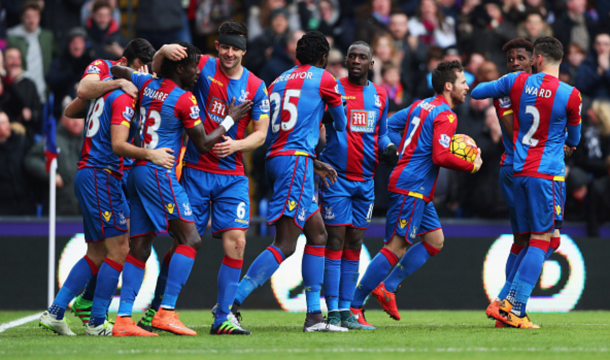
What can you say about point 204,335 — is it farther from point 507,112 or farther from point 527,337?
point 507,112

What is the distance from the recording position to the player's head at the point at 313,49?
24.7 feet

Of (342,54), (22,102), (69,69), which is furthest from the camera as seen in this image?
(342,54)

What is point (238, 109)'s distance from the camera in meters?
7.19

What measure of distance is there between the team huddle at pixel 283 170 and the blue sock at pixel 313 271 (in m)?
0.01

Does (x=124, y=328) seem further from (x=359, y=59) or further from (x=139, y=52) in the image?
(x=359, y=59)

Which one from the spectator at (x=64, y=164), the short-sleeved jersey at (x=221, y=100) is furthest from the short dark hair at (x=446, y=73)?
the spectator at (x=64, y=164)

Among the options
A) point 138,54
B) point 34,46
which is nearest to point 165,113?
point 138,54

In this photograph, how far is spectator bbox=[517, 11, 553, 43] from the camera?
1366cm

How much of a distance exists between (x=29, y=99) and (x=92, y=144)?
213 inches

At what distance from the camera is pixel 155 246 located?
11.0 meters

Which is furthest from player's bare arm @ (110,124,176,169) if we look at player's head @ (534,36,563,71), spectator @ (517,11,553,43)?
spectator @ (517,11,553,43)

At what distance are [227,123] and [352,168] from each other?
1.40 metres

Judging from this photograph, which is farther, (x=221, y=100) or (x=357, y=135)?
(x=357, y=135)

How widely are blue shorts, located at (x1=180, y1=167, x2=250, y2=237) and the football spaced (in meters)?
2.06
